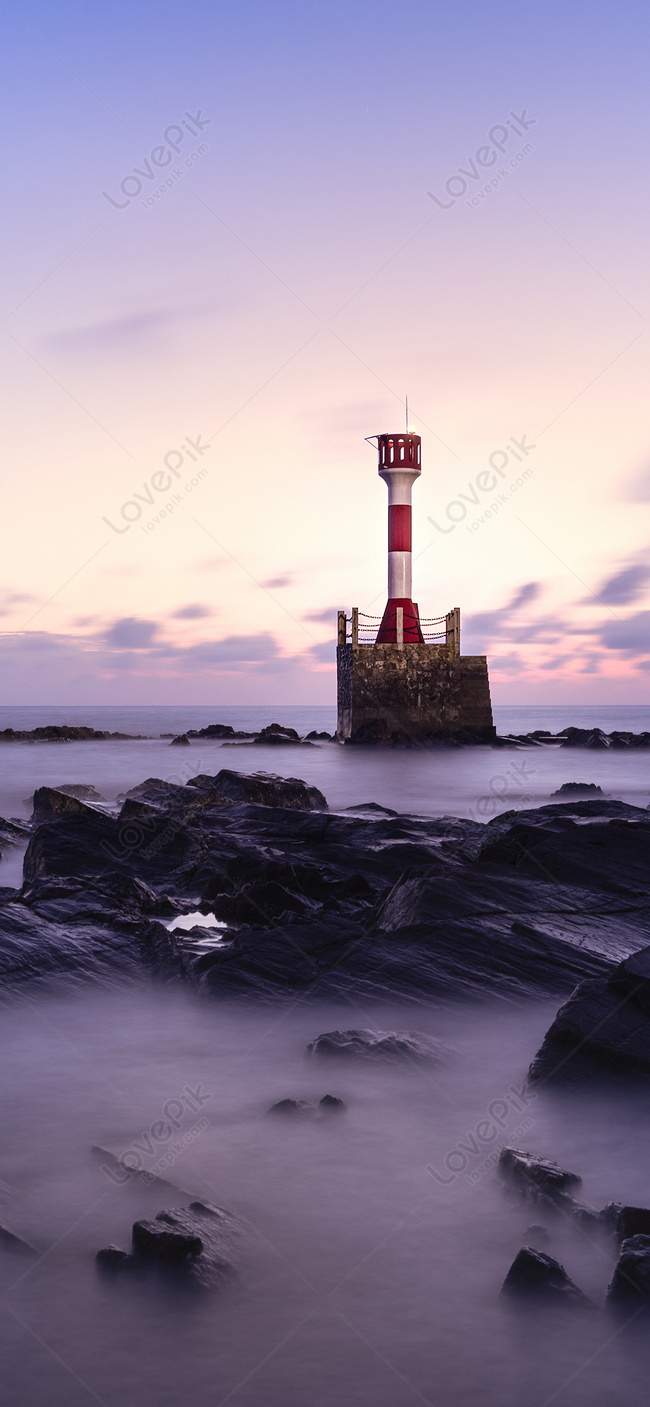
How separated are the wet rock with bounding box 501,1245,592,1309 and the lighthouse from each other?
2816 cm

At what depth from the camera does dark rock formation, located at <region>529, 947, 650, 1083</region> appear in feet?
13.7

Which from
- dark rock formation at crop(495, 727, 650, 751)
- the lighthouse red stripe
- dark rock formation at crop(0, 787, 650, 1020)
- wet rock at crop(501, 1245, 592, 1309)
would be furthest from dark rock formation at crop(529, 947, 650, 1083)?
dark rock formation at crop(495, 727, 650, 751)

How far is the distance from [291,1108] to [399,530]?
29115 mm

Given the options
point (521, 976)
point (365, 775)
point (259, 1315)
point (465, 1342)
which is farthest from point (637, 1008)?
point (365, 775)

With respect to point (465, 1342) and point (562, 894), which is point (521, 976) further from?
point (465, 1342)

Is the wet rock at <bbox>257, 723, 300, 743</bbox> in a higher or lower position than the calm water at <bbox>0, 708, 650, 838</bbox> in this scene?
higher

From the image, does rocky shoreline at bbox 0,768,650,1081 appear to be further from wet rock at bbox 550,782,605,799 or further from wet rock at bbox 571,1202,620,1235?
wet rock at bbox 550,782,605,799

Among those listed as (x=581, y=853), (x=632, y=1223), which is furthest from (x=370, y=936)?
(x=632, y=1223)

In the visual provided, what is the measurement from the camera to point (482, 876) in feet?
21.9

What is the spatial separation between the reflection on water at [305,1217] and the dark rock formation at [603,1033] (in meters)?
0.17

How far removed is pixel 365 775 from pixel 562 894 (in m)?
16.1

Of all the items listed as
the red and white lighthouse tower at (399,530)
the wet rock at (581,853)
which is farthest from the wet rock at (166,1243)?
the red and white lighthouse tower at (399,530)

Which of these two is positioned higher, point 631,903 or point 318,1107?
point 631,903

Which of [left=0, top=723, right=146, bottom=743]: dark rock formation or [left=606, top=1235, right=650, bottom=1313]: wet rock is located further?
[left=0, top=723, right=146, bottom=743]: dark rock formation
